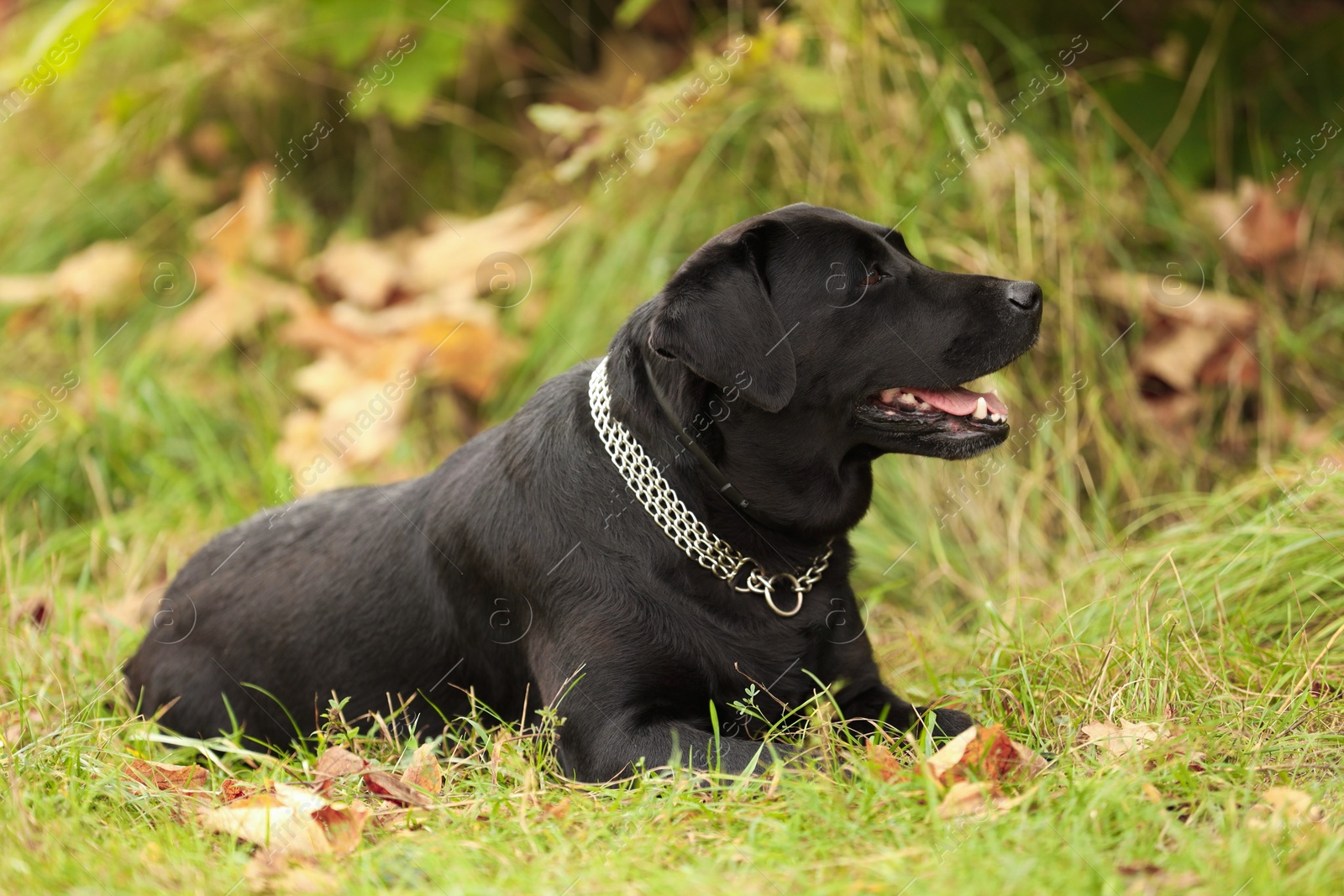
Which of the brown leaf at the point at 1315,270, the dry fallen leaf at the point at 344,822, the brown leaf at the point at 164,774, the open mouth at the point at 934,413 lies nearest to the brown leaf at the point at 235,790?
the brown leaf at the point at 164,774

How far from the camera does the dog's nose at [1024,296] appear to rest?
9.76 feet

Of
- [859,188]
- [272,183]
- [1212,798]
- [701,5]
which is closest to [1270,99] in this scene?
[859,188]

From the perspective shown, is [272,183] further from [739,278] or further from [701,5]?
[739,278]

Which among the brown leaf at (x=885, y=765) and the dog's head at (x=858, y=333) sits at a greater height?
the dog's head at (x=858, y=333)

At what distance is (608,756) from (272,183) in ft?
15.0

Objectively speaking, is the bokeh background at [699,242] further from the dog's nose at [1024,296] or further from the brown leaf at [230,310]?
the dog's nose at [1024,296]

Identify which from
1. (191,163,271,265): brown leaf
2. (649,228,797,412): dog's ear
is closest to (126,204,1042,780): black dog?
(649,228,797,412): dog's ear

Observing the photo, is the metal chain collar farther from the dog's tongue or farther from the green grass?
the dog's tongue

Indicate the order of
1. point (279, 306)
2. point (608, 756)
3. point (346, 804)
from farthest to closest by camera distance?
1. point (279, 306)
2. point (608, 756)
3. point (346, 804)

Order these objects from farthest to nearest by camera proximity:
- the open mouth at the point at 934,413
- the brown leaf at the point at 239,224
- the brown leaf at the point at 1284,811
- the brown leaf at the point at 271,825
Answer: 1. the brown leaf at the point at 239,224
2. the open mouth at the point at 934,413
3. the brown leaf at the point at 271,825
4. the brown leaf at the point at 1284,811

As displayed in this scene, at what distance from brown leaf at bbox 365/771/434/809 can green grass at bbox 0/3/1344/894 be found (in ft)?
0.23

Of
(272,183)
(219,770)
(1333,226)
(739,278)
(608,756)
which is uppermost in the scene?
(272,183)

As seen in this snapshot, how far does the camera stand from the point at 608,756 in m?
2.62

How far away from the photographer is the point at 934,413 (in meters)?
2.97
